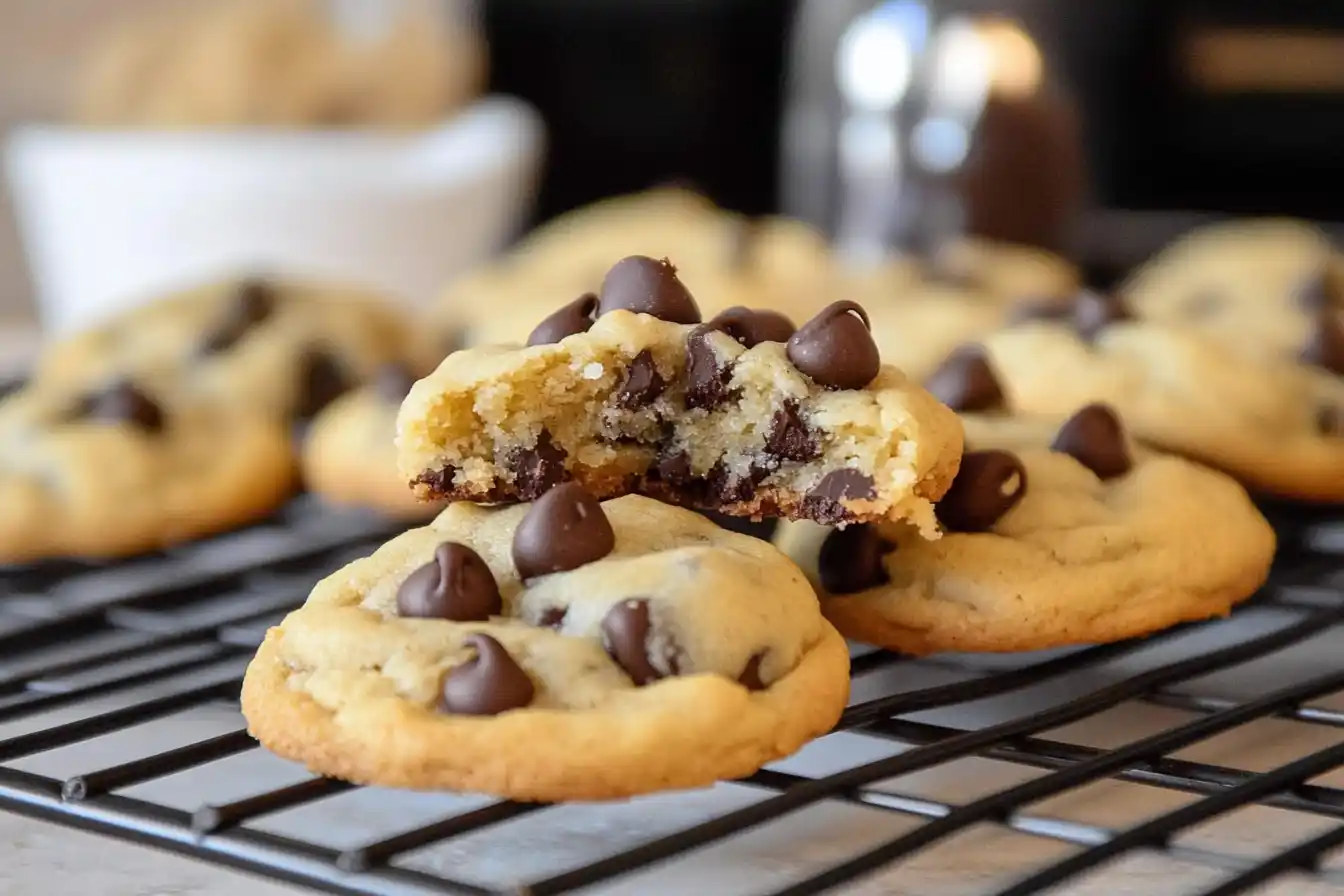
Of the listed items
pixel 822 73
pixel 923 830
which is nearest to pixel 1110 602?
pixel 923 830

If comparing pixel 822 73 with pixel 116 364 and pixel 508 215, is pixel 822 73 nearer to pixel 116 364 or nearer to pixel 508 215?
pixel 508 215

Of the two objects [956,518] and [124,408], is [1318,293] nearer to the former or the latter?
[956,518]

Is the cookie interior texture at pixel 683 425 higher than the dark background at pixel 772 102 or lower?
lower

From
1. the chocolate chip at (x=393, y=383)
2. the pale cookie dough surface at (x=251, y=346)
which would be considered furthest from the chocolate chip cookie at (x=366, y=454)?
the pale cookie dough surface at (x=251, y=346)

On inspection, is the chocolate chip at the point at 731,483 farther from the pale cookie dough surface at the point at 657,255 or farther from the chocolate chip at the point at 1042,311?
the pale cookie dough surface at the point at 657,255

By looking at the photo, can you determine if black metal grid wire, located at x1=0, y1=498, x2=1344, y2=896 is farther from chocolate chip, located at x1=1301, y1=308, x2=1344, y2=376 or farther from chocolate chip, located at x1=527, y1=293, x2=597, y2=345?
chocolate chip, located at x1=527, y1=293, x2=597, y2=345
